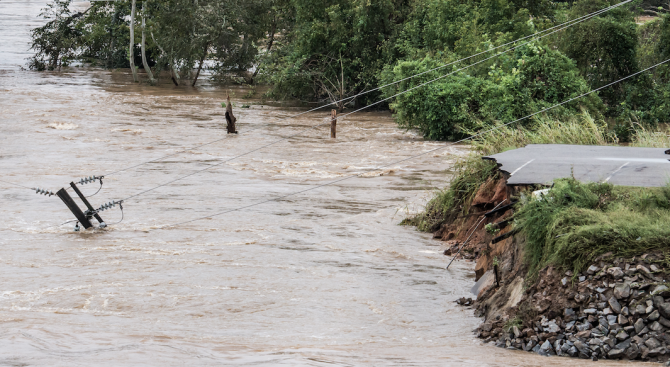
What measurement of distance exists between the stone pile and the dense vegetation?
9.16 m

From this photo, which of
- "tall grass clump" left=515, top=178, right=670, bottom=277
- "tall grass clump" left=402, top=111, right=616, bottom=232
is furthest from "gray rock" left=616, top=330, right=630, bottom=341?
"tall grass clump" left=402, top=111, right=616, bottom=232

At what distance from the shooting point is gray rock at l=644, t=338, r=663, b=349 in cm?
611

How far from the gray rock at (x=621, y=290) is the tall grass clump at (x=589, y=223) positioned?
38 cm

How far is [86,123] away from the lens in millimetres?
27656

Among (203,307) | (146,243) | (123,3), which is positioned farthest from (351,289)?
(123,3)

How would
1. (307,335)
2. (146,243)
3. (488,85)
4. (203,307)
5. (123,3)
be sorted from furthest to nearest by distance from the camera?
(123,3)
(488,85)
(146,243)
(203,307)
(307,335)

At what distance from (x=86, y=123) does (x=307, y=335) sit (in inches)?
855

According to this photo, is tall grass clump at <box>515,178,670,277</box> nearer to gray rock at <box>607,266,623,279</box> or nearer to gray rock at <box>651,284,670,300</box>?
gray rock at <box>607,266,623,279</box>

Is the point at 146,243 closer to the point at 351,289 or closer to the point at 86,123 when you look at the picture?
the point at 351,289

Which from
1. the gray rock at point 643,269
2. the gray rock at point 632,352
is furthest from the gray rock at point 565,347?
the gray rock at point 643,269

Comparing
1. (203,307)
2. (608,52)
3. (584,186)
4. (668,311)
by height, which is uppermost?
(608,52)

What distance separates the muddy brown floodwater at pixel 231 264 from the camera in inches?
289

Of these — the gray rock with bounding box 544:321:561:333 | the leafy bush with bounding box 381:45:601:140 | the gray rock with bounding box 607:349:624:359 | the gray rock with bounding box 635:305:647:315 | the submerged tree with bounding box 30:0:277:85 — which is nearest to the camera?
the gray rock with bounding box 607:349:624:359

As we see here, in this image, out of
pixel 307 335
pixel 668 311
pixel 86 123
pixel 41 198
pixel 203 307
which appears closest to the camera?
pixel 668 311
